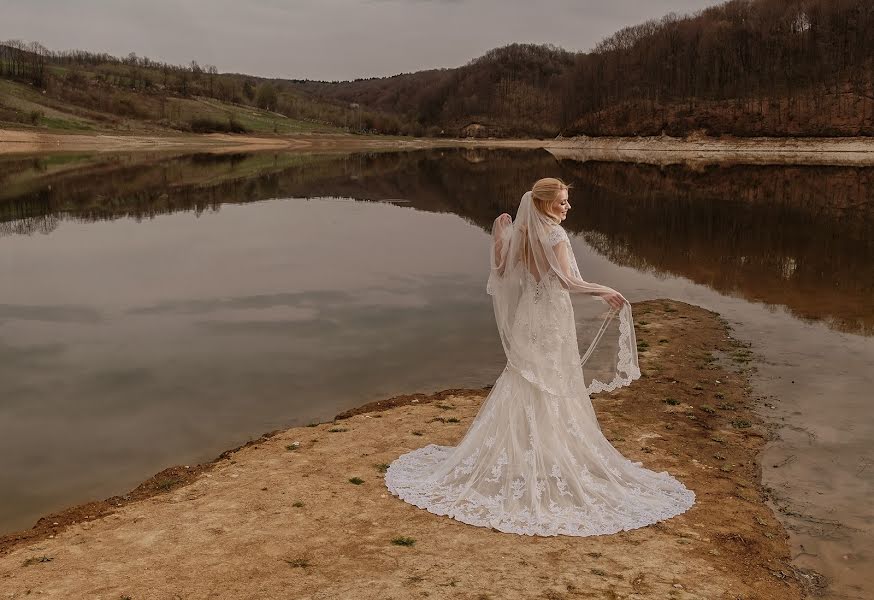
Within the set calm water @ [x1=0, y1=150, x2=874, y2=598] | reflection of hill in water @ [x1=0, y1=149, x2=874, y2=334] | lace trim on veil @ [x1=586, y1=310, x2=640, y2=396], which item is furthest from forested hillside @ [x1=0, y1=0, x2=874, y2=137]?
lace trim on veil @ [x1=586, y1=310, x2=640, y2=396]

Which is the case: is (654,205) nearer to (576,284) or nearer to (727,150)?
(576,284)

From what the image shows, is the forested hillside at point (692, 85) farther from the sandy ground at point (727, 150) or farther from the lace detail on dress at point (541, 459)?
the lace detail on dress at point (541, 459)

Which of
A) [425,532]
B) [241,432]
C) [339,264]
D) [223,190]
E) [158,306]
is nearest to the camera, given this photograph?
[425,532]

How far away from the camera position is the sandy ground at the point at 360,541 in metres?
6.10

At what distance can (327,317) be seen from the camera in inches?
682

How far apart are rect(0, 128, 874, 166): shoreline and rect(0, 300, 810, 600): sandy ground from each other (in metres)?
80.1

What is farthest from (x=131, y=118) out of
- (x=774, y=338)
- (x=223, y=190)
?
(x=774, y=338)

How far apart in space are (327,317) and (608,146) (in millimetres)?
115520

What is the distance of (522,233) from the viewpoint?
781cm

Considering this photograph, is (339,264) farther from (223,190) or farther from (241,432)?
(223,190)

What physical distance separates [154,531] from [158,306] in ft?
38.8

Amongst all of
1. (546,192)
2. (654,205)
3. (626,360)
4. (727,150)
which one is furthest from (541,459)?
(727,150)

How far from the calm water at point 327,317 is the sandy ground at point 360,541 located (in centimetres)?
65

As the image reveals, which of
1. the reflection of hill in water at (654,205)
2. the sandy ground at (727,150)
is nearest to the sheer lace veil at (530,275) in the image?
the reflection of hill in water at (654,205)
